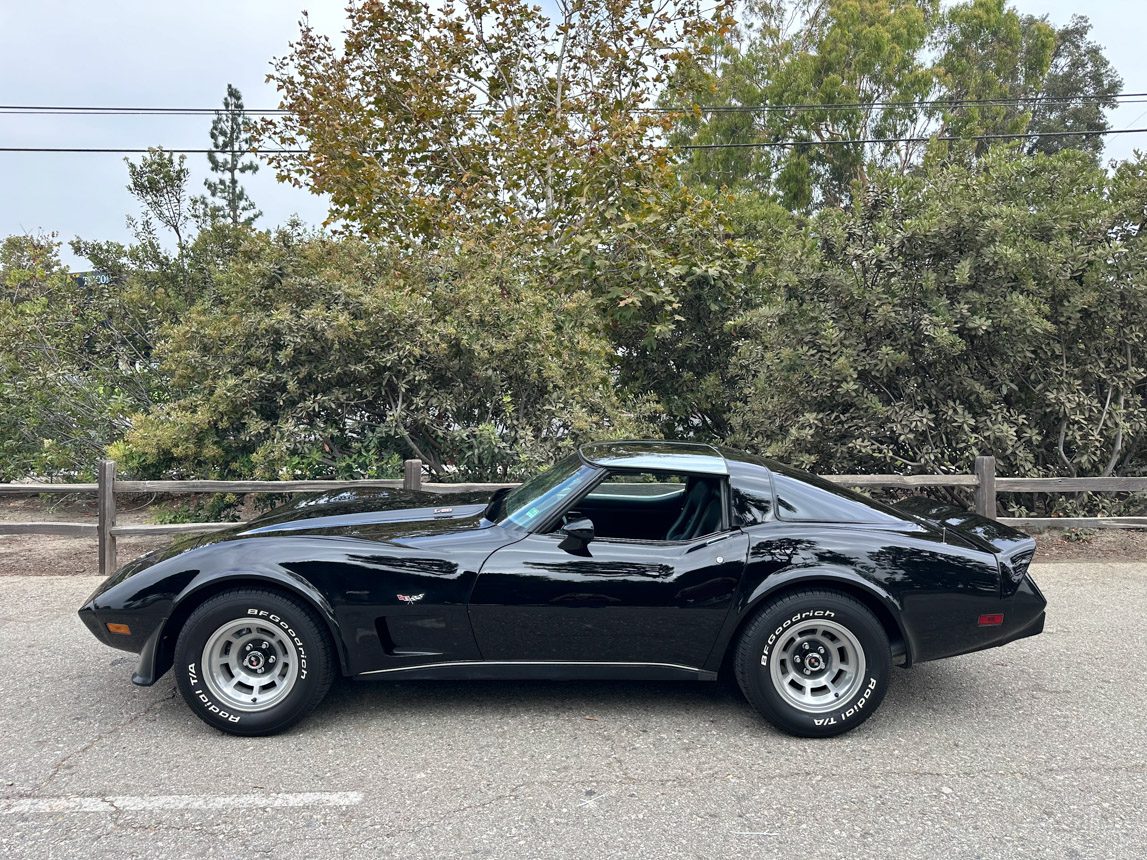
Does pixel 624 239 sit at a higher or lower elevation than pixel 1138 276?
higher

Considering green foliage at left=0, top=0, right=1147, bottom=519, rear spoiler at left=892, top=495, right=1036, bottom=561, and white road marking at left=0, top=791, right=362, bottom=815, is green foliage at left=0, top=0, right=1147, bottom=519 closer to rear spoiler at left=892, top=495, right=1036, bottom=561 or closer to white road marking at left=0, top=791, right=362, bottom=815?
rear spoiler at left=892, top=495, right=1036, bottom=561

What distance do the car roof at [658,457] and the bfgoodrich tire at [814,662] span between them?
2.48 ft

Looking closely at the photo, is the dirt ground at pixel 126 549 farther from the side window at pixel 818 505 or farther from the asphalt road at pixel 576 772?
the side window at pixel 818 505

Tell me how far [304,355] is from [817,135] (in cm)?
1727

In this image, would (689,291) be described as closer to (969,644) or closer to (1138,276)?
(1138,276)

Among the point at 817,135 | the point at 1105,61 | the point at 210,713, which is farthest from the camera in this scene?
the point at 1105,61

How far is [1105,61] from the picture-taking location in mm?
35531

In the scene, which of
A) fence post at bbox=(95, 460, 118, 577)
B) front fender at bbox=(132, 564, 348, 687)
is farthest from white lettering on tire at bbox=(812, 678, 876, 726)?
fence post at bbox=(95, 460, 118, 577)

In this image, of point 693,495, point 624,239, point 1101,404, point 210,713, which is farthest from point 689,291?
point 210,713

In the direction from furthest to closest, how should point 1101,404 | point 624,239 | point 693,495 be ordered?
1. point 624,239
2. point 1101,404
3. point 693,495

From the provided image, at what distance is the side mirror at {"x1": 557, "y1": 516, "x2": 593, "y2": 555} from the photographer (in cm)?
357

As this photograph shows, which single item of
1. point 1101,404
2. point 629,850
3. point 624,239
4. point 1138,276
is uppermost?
point 624,239

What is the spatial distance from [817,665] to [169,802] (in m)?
2.72

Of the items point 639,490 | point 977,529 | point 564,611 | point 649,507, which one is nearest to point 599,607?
point 564,611
